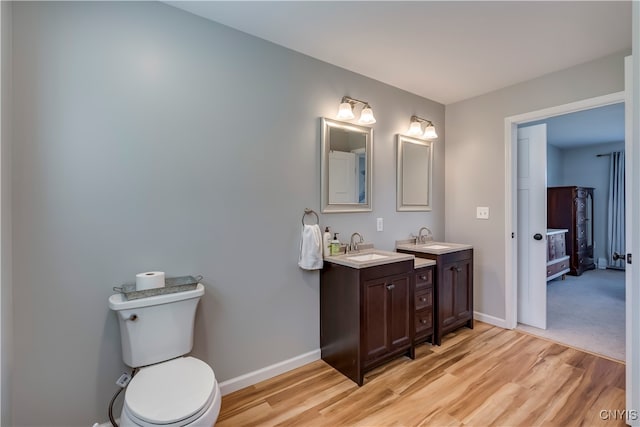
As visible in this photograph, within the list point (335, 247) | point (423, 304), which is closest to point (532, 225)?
point (423, 304)

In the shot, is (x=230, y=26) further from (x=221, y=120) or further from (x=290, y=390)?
(x=290, y=390)

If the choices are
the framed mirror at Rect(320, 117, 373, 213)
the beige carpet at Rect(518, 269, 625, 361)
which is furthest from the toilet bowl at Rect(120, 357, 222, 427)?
the beige carpet at Rect(518, 269, 625, 361)

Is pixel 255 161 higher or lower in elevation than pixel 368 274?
higher

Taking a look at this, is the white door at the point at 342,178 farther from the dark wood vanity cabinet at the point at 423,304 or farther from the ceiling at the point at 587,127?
the ceiling at the point at 587,127

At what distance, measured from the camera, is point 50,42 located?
1.46 metres

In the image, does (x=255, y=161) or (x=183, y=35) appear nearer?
(x=183, y=35)

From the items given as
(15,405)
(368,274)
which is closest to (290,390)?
(368,274)

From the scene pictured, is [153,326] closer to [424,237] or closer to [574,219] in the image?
[424,237]

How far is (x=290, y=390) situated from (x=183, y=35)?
2.38 meters

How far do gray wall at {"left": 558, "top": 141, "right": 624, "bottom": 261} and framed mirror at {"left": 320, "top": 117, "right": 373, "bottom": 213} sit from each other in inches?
231

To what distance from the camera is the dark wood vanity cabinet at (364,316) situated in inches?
80.7

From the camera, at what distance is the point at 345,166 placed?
2555mm

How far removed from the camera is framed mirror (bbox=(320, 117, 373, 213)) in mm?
2404

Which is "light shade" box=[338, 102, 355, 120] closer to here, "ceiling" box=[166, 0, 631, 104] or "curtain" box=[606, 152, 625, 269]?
"ceiling" box=[166, 0, 631, 104]
